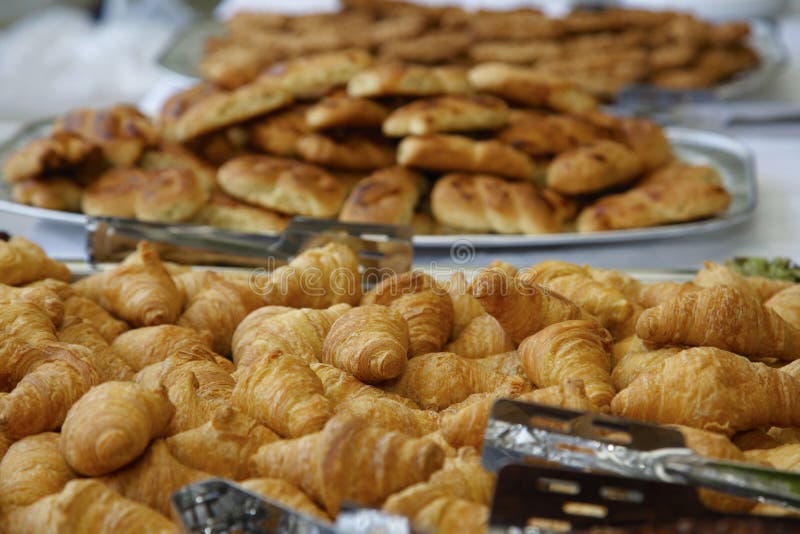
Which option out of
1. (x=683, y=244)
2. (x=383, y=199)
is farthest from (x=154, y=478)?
(x=683, y=244)

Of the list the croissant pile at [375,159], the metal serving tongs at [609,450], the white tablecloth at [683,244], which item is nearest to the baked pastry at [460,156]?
the croissant pile at [375,159]

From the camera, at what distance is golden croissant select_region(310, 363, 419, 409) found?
107cm

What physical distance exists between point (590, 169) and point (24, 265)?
54.3 inches

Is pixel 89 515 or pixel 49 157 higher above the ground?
pixel 49 157

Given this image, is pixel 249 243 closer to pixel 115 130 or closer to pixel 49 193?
pixel 49 193

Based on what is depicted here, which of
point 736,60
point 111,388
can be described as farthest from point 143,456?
point 736,60

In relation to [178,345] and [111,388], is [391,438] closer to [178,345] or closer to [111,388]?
[111,388]

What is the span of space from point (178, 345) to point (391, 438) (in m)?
0.46

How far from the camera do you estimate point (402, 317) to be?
1229 mm

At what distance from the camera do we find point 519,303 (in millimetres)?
1162

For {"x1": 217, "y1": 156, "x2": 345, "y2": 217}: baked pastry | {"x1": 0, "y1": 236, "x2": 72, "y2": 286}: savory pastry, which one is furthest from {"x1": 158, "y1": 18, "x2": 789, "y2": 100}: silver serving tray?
{"x1": 0, "y1": 236, "x2": 72, "y2": 286}: savory pastry

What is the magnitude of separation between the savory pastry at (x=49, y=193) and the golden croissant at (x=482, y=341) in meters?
1.32

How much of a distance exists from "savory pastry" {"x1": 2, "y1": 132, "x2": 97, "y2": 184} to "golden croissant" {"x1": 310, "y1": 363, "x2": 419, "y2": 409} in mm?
1372

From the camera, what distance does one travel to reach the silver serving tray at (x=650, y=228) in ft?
6.57
